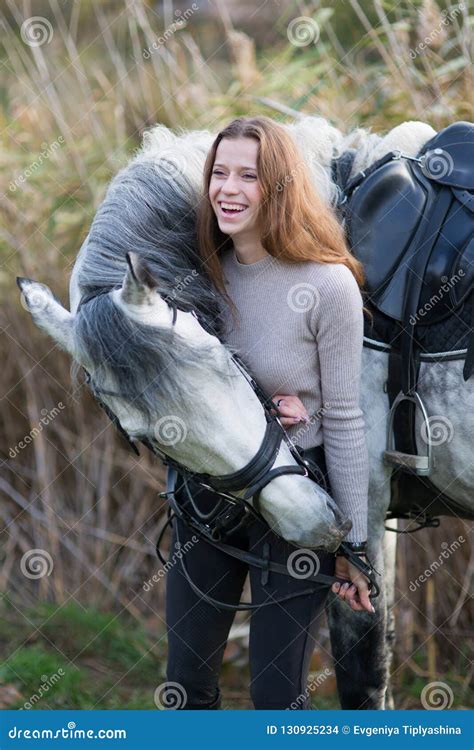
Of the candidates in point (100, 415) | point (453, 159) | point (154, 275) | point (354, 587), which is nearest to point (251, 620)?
point (354, 587)

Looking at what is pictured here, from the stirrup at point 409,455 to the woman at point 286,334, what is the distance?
0.81ft

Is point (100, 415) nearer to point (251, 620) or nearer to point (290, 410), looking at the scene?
point (251, 620)

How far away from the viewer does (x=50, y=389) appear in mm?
4531

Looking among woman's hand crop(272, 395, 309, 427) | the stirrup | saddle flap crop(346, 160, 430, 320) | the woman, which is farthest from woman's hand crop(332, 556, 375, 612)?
saddle flap crop(346, 160, 430, 320)

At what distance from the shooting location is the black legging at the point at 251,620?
2.20 meters

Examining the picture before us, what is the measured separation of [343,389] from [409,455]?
1.31 feet

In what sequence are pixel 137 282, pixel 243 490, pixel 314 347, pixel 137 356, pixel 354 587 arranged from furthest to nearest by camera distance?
pixel 354 587
pixel 314 347
pixel 243 490
pixel 137 356
pixel 137 282

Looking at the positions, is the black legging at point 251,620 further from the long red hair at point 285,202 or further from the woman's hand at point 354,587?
the long red hair at point 285,202

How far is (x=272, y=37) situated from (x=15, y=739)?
522cm

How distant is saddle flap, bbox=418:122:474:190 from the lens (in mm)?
2398

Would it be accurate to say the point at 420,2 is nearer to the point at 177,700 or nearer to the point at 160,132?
the point at 160,132

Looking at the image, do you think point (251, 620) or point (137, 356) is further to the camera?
point (251, 620)

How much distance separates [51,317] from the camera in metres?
2.02

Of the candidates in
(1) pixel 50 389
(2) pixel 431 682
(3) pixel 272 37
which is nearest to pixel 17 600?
(1) pixel 50 389
